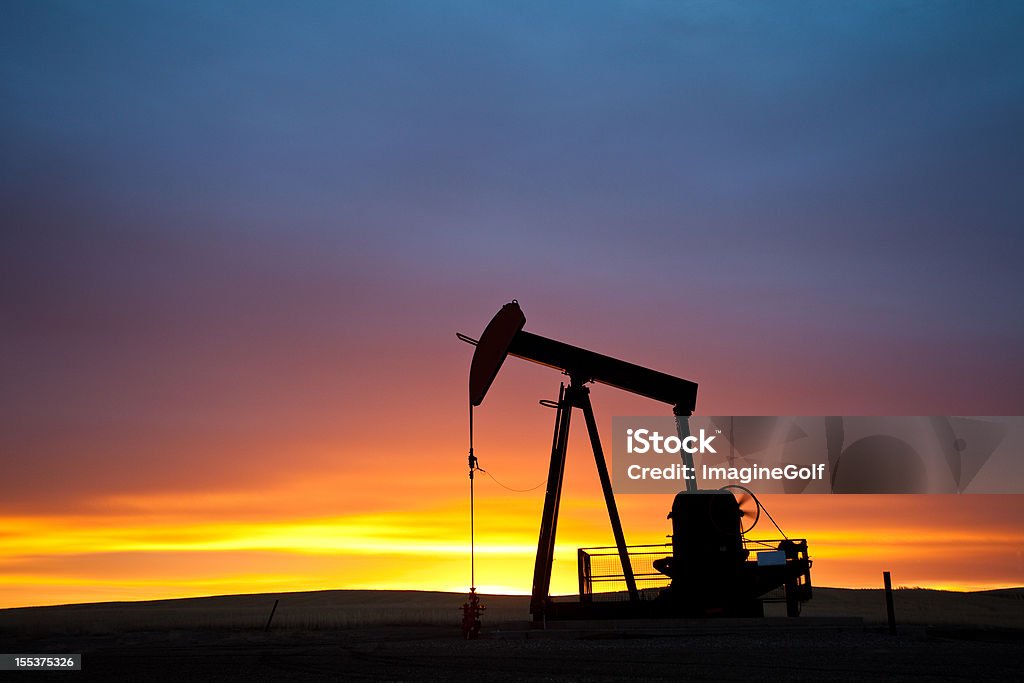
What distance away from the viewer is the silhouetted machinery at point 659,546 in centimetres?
1698

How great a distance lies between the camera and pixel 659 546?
17.9 metres

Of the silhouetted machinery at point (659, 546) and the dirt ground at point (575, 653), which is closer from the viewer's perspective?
the dirt ground at point (575, 653)

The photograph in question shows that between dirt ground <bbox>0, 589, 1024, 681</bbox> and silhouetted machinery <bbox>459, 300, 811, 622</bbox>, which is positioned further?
silhouetted machinery <bbox>459, 300, 811, 622</bbox>

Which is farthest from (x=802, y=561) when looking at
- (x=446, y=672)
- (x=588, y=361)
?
(x=446, y=672)

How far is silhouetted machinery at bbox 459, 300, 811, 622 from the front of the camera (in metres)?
17.0

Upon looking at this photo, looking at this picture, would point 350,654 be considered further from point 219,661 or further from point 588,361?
point 588,361

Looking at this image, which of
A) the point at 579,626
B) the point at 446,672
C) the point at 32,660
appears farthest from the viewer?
the point at 579,626

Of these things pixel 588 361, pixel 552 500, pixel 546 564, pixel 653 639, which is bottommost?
pixel 653 639

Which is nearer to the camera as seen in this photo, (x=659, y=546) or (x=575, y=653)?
(x=575, y=653)

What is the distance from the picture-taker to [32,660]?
552 inches

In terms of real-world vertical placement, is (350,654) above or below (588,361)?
below

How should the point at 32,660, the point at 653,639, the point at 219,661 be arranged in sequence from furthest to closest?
the point at 653,639 < the point at 32,660 < the point at 219,661

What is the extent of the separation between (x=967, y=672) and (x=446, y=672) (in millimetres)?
5268

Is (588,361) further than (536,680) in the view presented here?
Yes
